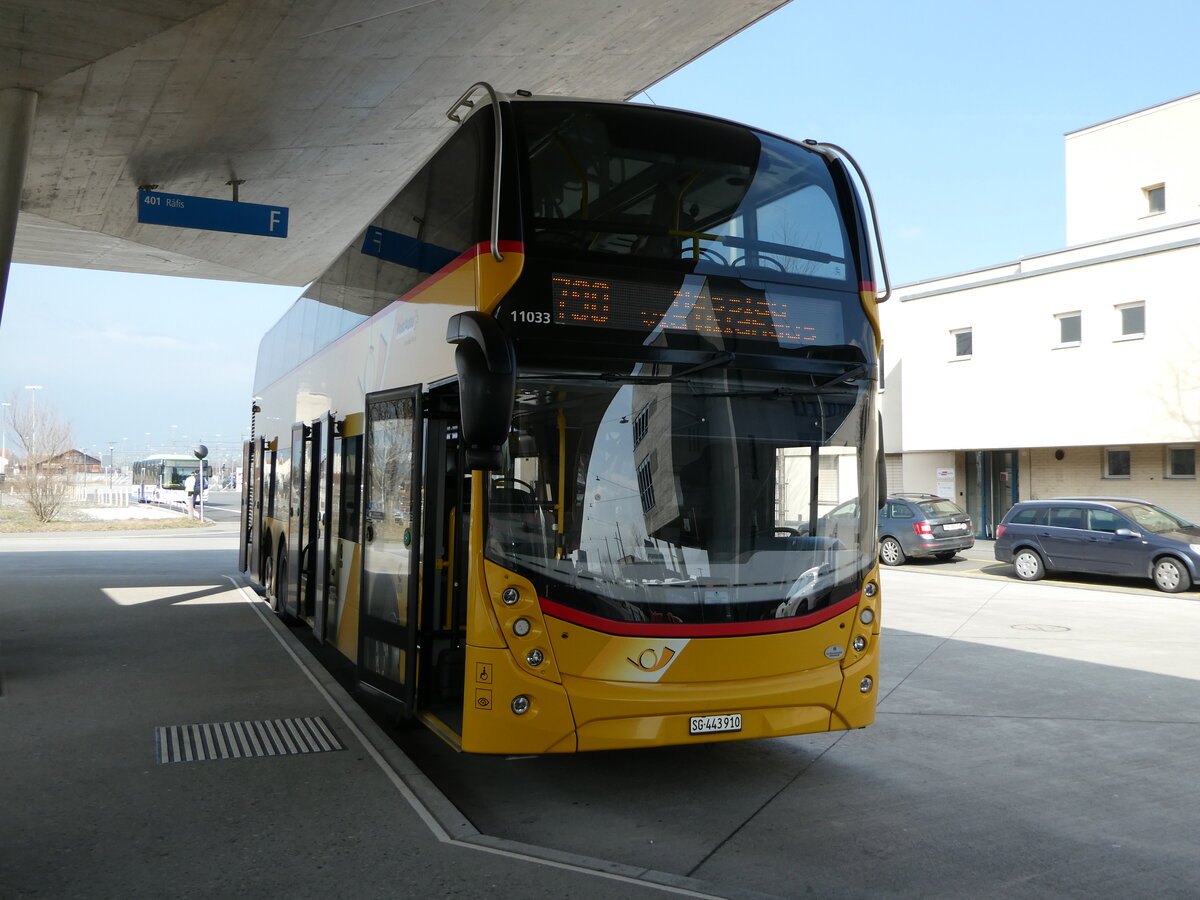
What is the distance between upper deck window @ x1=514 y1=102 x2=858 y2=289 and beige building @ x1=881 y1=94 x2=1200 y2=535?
69.4 feet

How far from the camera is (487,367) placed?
5.39 metres

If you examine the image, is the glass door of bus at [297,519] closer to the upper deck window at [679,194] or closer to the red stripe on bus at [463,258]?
the red stripe on bus at [463,258]

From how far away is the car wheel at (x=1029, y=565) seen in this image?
65.8 feet

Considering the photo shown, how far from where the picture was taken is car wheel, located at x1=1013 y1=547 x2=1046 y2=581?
2006 centimetres

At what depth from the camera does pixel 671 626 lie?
19.4 feet

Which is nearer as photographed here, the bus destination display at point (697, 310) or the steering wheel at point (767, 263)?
the bus destination display at point (697, 310)

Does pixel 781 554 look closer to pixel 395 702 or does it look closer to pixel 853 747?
pixel 853 747

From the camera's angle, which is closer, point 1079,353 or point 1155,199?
point 1079,353

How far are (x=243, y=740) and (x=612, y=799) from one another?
9.39 ft

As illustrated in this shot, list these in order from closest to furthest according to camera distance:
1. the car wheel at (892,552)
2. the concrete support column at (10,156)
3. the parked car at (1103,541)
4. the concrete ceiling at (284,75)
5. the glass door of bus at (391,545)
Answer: the glass door of bus at (391,545) < the concrete ceiling at (284,75) < the concrete support column at (10,156) < the parked car at (1103,541) < the car wheel at (892,552)

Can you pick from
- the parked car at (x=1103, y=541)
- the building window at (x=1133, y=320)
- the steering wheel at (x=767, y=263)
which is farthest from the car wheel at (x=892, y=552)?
the steering wheel at (x=767, y=263)

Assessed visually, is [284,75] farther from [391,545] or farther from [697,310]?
[697,310]

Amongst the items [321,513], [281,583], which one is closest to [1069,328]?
[281,583]

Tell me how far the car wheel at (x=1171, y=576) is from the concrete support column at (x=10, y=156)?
58.5 ft
